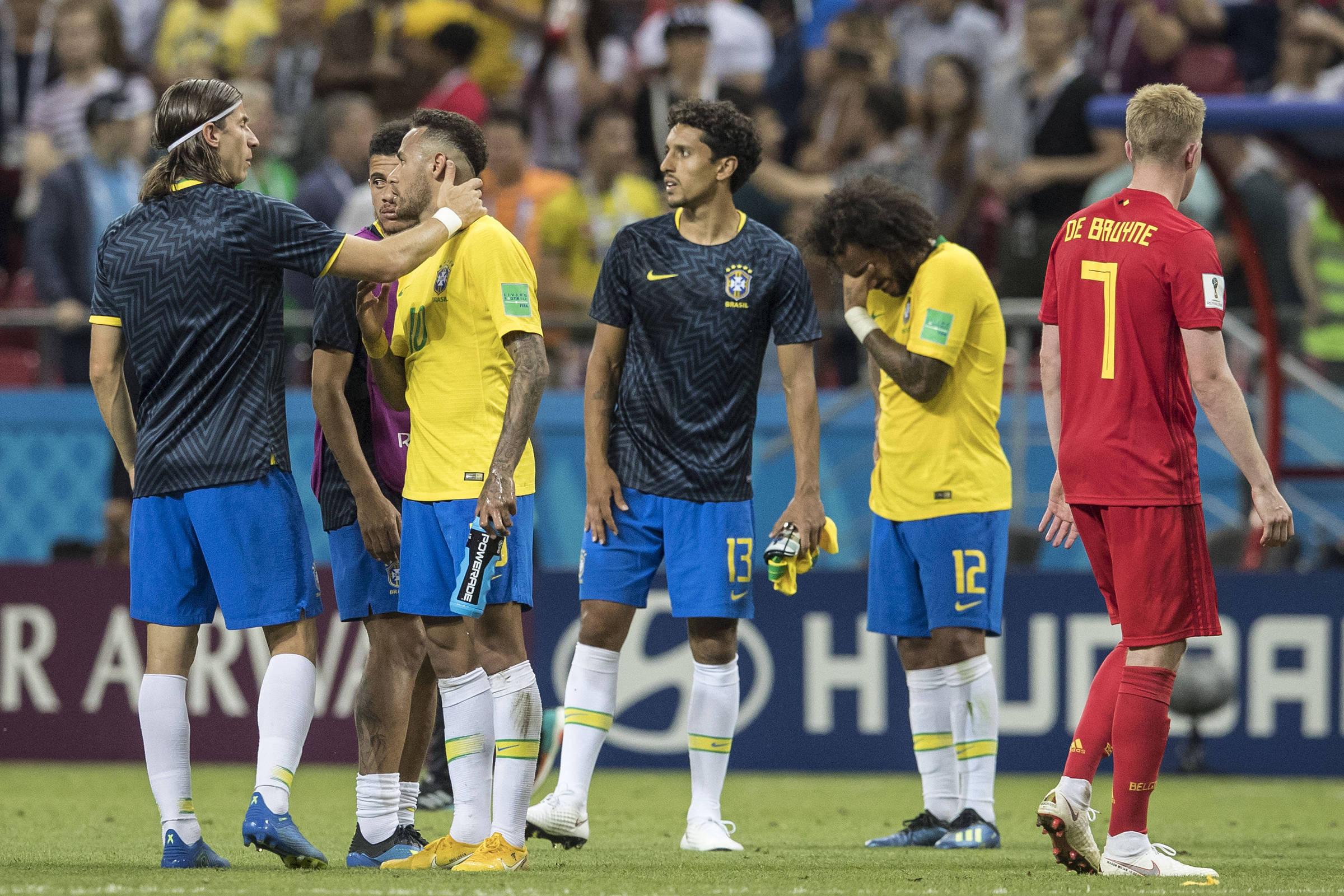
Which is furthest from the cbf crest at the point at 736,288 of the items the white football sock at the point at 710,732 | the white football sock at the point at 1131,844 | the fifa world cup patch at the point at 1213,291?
the white football sock at the point at 1131,844

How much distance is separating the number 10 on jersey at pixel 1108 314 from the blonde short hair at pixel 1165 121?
15.2 inches

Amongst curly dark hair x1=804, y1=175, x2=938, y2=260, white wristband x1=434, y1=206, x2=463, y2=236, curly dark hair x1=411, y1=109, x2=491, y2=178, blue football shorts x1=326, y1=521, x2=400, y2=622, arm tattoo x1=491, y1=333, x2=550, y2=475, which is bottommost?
blue football shorts x1=326, y1=521, x2=400, y2=622

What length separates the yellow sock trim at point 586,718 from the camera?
6625 millimetres

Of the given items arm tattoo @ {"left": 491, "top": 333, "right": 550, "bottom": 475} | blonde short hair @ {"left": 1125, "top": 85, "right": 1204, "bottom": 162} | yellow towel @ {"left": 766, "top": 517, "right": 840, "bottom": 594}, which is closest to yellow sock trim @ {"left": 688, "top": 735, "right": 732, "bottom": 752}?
yellow towel @ {"left": 766, "top": 517, "right": 840, "bottom": 594}

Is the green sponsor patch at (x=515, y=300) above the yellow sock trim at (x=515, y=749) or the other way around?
A: above

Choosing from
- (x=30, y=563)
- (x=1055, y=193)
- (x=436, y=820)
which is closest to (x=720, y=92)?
(x=1055, y=193)

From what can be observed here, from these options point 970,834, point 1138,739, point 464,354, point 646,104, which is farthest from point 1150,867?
point 646,104

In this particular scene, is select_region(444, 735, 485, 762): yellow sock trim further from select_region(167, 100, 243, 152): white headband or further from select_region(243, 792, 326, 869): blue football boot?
select_region(167, 100, 243, 152): white headband

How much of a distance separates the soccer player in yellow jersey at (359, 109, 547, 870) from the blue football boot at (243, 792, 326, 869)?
1.04 feet

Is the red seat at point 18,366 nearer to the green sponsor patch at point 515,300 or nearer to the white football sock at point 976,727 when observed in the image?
the green sponsor patch at point 515,300

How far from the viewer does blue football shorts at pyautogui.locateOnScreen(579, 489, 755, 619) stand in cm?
650

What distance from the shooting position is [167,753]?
5.69 m

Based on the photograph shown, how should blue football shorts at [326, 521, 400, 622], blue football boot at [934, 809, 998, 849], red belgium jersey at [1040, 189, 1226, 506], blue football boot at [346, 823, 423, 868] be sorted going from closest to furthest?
red belgium jersey at [1040, 189, 1226, 506] → blue football boot at [346, 823, 423, 868] → blue football shorts at [326, 521, 400, 622] → blue football boot at [934, 809, 998, 849]

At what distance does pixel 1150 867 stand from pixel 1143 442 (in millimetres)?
1317
